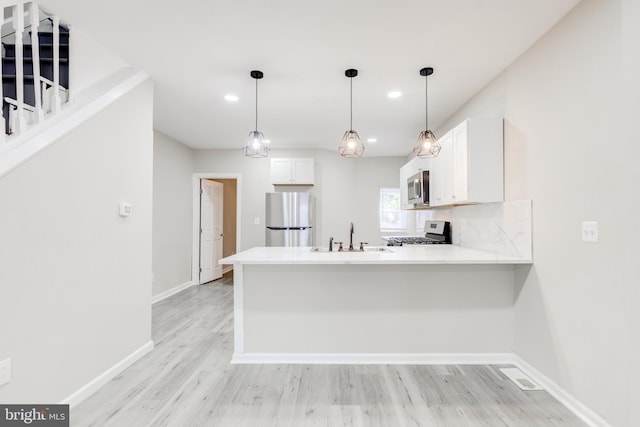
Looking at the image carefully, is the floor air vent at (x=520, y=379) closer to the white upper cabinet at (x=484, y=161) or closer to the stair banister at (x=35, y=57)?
the white upper cabinet at (x=484, y=161)

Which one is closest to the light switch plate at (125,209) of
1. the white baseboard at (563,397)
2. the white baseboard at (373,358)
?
the white baseboard at (373,358)

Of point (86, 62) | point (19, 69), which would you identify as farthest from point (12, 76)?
point (19, 69)

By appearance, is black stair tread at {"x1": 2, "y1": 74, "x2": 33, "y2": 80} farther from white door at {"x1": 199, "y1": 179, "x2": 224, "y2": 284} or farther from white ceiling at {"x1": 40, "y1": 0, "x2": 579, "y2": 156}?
white door at {"x1": 199, "y1": 179, "x2": 224, "y2": 284}

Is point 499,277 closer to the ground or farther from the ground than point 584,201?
→ closer to the ground

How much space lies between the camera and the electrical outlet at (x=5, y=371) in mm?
1557

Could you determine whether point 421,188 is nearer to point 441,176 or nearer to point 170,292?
point 441,176

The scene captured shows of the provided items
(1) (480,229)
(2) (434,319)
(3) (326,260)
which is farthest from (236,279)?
(1) (480,229)

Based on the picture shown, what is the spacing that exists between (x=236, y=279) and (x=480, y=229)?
237 cm

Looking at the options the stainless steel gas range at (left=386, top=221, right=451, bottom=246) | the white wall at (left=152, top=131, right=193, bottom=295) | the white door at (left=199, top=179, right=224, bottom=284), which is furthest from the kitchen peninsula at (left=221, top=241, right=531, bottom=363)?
the white door at (left=199, top=179, right=224, bottom=284)

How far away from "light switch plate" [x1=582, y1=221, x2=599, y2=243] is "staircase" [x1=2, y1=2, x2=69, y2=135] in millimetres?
3273

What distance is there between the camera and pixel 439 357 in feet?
8.32

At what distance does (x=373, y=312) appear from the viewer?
2553 millimetres

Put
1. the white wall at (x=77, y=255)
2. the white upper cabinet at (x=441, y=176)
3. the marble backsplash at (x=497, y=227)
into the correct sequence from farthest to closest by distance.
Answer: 1. the white upper cabinet at (x=441, y=176)
2. the marble backsplash at (x=497, y=227)
3. the white wall at (x=77, y=255)

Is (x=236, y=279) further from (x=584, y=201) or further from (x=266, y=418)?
(x=584, y=201)
